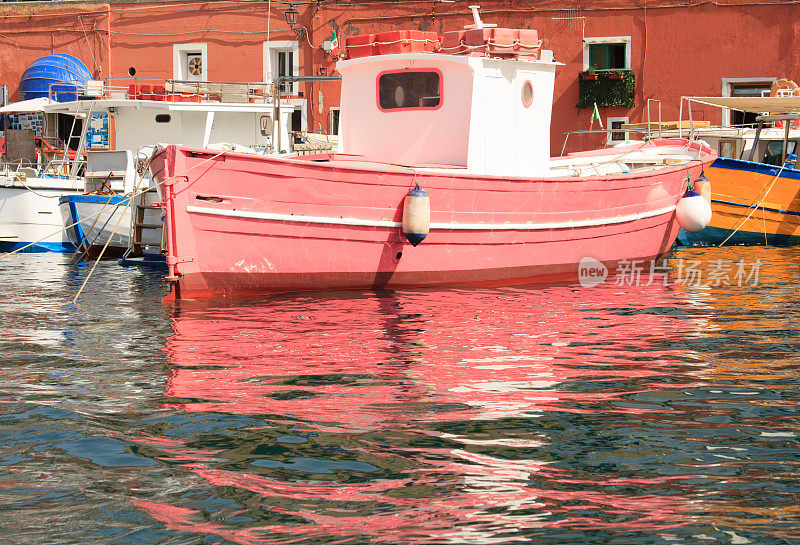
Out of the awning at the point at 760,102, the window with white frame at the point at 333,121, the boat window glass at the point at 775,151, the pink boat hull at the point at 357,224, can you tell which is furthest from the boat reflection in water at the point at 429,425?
the window with white frame at the point at 333,121

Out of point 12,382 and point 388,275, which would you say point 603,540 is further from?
point 388,275

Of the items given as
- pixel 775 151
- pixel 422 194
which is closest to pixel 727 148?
pixel 775 151

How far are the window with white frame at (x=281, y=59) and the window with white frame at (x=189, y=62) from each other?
1.89 meters

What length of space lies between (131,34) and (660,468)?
87.6ft

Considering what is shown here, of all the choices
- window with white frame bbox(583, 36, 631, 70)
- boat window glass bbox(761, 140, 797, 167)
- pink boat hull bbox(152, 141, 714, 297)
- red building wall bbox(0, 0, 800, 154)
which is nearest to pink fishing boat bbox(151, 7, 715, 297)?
pink boat hull bbox(152, 141, 714, 297)

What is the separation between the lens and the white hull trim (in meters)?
9.77

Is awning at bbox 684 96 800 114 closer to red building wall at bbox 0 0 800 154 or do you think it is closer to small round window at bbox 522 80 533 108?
small round window at bbox 522 80 533 108

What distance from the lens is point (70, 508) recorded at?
4008mm

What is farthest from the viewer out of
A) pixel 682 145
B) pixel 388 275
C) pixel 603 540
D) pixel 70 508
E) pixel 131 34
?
pixel 131 34

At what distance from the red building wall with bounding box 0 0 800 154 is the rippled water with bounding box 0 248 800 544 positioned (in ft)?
52.4

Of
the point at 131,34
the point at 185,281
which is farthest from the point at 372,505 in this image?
the point at 131,34

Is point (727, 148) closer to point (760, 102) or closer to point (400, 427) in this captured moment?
point (760, 102)

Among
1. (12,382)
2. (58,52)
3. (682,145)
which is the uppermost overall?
(58,52)

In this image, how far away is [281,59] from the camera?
27.8 m
